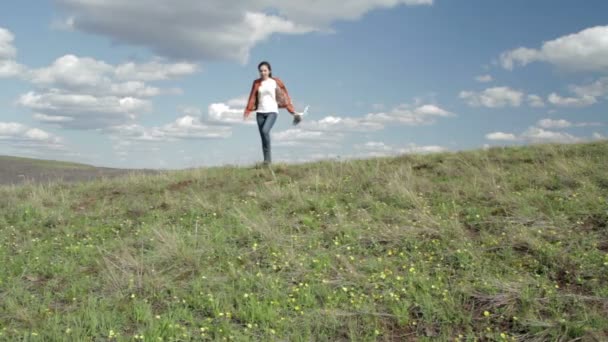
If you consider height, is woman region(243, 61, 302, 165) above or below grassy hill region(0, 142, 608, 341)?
above

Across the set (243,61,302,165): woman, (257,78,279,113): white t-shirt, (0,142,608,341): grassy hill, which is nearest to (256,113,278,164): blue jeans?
(243,61,302,165): woman

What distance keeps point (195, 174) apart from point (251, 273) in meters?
6.16

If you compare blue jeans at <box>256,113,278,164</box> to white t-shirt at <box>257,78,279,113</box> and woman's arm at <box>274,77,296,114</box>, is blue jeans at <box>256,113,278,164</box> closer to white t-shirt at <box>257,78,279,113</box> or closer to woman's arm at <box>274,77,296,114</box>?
white t-shirt at <box>257,78,279,113</box>

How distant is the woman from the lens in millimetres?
11156

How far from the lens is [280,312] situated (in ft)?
14.1

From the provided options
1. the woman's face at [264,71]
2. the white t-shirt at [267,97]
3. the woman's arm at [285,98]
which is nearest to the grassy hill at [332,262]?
the white t-shirt at [267,97]

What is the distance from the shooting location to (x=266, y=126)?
11.2 m

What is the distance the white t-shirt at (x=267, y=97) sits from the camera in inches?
439

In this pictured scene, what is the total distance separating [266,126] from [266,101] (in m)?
0.59

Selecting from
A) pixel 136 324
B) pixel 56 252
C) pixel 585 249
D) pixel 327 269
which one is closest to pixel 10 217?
pixel 56 252

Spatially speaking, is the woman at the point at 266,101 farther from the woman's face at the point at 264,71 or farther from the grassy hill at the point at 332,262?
the grassy hill at the point at 332,262

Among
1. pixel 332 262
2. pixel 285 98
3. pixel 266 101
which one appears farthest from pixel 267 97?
pixel 332 262

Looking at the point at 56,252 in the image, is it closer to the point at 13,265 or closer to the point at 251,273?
the point at 13,265

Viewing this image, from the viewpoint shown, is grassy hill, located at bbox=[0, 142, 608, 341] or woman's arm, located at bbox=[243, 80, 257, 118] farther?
woman's arm, located at bbox=[243, 80, 257, 118]
